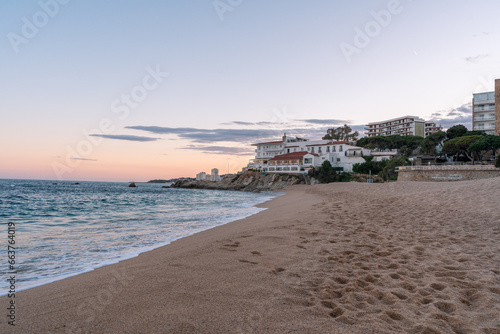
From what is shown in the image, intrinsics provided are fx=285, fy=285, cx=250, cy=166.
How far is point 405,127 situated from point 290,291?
101 metres

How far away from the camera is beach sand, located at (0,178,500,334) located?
2801 mm

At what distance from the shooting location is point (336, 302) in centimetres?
324

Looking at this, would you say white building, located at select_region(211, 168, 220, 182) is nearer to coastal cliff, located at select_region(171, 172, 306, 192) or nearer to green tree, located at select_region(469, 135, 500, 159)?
coastal cliff, located at select_region(171, 172, 306, 192)

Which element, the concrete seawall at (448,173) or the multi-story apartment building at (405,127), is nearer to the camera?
the concrete seawall at (448,173)

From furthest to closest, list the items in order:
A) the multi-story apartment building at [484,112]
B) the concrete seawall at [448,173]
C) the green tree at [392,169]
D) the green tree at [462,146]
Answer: the multi-story apartment building at [484,112], the green tree at [462,146], the green tree at [392,169], the concrete seawall at [448,173]

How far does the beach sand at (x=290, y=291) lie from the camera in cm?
280

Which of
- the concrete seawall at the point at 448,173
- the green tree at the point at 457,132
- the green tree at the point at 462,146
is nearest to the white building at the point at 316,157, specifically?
the green tree at the point at 462,146

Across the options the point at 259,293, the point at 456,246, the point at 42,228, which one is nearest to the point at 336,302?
the point at 259,293

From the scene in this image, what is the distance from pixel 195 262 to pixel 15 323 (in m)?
2.53

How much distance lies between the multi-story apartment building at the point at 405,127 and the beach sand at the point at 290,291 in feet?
301

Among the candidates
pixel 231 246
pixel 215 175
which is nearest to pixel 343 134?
pixel 215 175

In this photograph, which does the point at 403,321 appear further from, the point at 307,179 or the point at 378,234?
the point at 307,179

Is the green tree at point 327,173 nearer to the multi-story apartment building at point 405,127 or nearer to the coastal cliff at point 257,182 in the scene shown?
the coastal cliff at point 257,182

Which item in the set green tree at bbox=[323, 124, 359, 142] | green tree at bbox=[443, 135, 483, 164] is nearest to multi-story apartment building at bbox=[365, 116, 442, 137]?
green tree at bbox=[323, 124, 359, 142]
